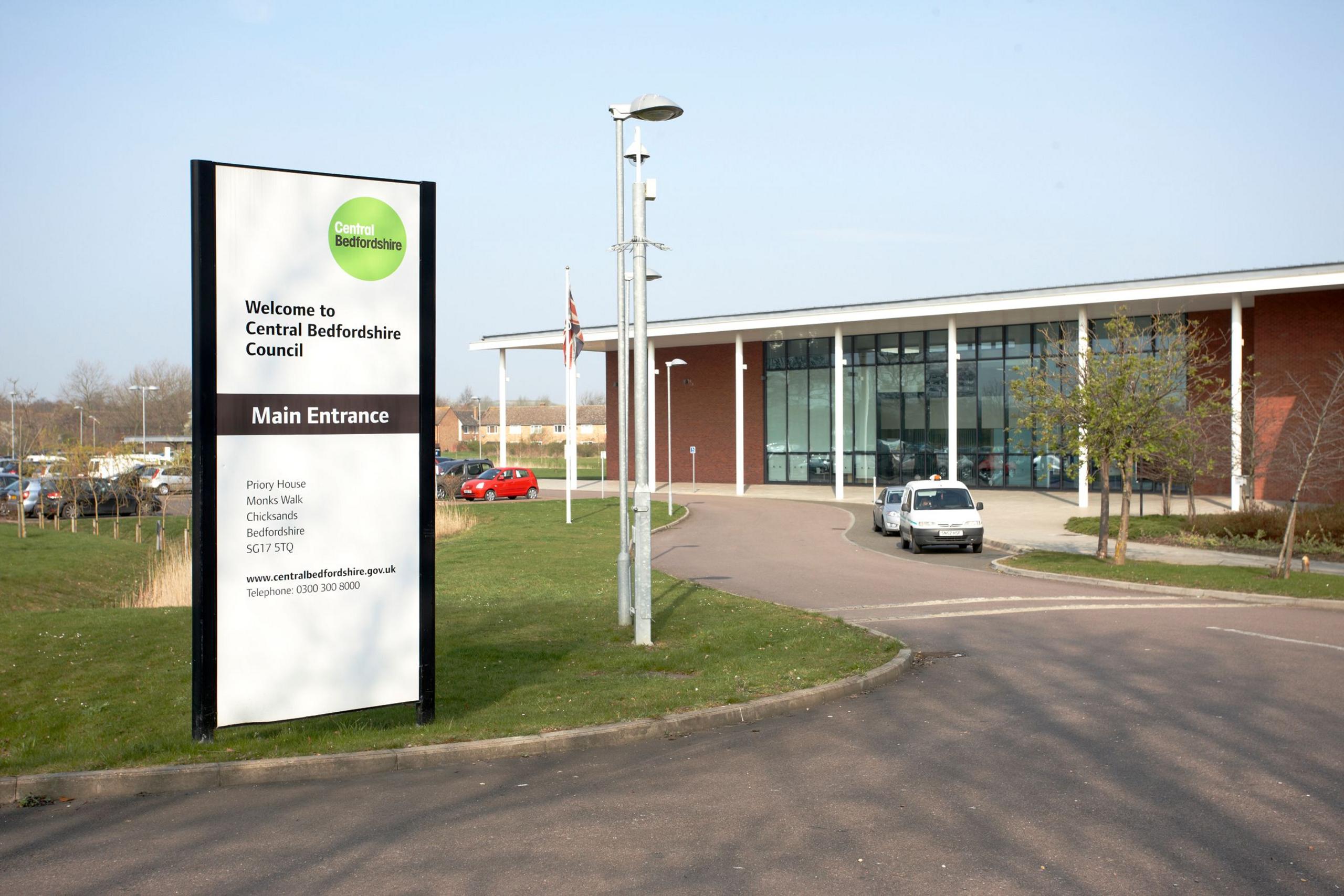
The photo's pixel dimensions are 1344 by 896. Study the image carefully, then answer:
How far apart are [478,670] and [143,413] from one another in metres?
69.1

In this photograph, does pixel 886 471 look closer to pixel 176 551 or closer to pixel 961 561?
pixel 961 561

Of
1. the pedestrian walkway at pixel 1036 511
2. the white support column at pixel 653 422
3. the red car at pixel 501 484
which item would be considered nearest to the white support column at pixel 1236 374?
the pedestrian walkway at pixel 1036 511

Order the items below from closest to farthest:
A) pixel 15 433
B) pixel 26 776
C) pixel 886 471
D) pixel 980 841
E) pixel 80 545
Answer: pixel 980 841 → pixel 26 776 → pixel 80 545 → pixel 886 471 → pixel 15 433

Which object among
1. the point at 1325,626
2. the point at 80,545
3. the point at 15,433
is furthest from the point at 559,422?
the point at 1325,626

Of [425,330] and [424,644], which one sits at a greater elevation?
[425,330]

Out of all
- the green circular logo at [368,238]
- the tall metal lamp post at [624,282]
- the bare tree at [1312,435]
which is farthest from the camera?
the bare tree at [1312,435]

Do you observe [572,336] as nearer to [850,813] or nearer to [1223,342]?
[850,813]

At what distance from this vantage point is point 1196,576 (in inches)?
755

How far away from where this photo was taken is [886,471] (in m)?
51.0

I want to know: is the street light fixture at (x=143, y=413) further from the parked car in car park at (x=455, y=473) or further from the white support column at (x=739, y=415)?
the white support column at (x=739, y=415)

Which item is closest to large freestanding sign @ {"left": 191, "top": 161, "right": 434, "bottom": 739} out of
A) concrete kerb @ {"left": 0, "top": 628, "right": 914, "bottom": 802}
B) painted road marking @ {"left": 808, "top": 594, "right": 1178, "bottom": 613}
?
concrete kerb @ {"left": 0, "top": 628, "right": 914, "bottom": 802}

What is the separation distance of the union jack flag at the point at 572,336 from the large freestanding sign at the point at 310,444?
16247 mm

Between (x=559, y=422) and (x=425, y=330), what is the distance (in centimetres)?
12756

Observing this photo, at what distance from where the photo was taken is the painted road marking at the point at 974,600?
1592cm
